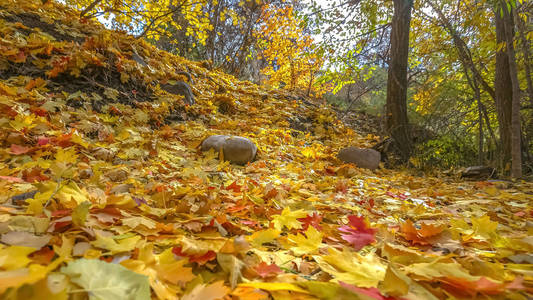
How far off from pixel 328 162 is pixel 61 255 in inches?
125

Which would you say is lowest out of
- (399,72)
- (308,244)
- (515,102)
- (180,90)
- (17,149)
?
(308,244)

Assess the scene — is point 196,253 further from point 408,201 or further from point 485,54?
point 485,54

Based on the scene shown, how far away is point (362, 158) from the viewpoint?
341 cm

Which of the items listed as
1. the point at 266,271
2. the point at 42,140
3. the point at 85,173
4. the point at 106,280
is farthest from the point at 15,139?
the point at 266,271

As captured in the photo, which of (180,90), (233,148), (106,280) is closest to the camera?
(106,280)

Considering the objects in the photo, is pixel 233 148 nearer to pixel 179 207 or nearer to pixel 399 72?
pixel 179 207

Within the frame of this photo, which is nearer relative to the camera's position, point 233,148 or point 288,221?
point 288,221

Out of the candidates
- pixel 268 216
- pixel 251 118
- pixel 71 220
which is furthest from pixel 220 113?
pixel 71 220

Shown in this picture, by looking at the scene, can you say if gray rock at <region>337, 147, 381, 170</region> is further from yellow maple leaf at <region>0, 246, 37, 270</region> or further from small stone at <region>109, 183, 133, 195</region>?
yellow maple leaf at <region>0, 246, 37, 270</region>

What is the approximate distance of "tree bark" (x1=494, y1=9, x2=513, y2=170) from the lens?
329 centimetres

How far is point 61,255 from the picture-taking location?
0.57 m

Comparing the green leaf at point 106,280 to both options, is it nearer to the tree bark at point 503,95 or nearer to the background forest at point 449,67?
the background forest at point 449,67

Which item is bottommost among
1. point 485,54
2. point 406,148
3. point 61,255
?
point 61,255

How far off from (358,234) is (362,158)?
2.59 meters
